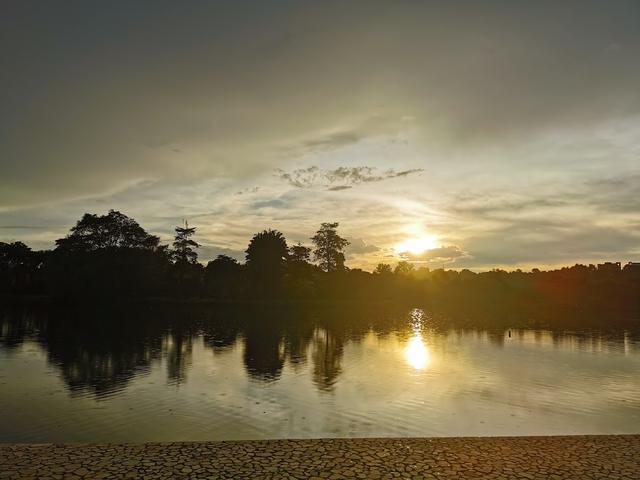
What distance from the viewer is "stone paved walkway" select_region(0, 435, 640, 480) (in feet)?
37.4

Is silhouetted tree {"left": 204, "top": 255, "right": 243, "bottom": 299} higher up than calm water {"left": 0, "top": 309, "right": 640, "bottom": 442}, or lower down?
higher up

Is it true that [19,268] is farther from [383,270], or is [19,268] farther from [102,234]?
[383,270]

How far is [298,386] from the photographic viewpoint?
25641 mm

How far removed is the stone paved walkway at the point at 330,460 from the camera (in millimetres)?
→ 11414

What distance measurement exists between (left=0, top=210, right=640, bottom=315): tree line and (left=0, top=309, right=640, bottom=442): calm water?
42.6 meters

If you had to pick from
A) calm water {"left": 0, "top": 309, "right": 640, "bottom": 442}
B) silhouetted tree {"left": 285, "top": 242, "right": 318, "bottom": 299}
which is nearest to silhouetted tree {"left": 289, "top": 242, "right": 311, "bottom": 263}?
silhouetted tree {"left": 285, "top": 242, "right": 318, "bottom": 299}

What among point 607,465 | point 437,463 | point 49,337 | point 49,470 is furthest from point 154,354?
point 607,465

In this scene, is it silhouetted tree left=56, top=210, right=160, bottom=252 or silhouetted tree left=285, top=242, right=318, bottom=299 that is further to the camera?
silhouetted tree left=285, top=242, right=318, bottom=299

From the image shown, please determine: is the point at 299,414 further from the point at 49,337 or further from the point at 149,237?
the point at 149,237

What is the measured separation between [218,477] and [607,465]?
33.3 ft

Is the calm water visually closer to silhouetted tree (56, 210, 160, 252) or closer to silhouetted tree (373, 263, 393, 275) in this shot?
silhouetted tree (56, 210, 160, 252)

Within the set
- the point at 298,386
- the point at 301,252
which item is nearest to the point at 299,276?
the point at 301,252

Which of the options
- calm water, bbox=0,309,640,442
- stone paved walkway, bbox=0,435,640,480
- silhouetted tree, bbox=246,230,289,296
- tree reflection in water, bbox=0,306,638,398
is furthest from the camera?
silhouetted tree, bbox=246,230,289,296

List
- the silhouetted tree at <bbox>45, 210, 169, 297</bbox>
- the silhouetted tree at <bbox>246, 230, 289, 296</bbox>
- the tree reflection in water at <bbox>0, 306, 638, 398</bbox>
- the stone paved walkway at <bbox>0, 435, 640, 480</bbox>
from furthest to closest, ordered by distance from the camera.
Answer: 1. the silhouetted tree at <bbox>246, 230, 289, 296</bbox>
2. the silhouetted tree at <bbox>45, 210, 169, 297</bbox>
3. the tree reflection in water at <bbox>0, 306, 638, 398</bbox>
4. the stone paved walkway at <bbox>0, 435, 640, 480</bbox>
